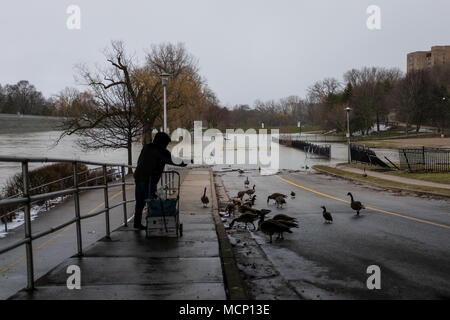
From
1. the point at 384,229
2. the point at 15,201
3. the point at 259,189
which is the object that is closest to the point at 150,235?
the point at 15,201

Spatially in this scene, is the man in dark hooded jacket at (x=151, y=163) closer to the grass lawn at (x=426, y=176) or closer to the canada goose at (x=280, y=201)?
the canada goose at (x=280, y=201)

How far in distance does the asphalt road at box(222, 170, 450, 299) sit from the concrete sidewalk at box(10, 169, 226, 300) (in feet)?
4.15

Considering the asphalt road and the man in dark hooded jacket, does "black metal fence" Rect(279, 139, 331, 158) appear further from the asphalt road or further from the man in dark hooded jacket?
the man in dark hooded jacket

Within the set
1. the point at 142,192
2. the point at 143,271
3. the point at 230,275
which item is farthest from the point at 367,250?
the point at 142,192

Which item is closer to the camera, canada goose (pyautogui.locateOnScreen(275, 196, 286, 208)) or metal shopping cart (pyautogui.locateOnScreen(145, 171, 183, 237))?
metal shopping cart (pyautogui.locateOnScreen(145, 171, 183, 237))

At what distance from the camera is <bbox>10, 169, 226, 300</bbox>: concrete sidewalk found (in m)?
4.39

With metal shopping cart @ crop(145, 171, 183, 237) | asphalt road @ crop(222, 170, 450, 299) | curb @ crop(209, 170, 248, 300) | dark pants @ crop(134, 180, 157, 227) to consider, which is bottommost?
asphalt road @ crop(222, 170, 450, 299)

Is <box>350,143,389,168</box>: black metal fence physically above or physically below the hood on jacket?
below

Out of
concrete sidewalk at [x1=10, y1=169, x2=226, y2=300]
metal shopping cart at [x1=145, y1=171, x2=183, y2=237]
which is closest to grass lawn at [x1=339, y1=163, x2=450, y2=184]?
concrete sidewalk at [x1=10, y1=169, x2=226, y2=300]

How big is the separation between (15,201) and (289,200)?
13009 mm

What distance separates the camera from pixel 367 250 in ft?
24.9

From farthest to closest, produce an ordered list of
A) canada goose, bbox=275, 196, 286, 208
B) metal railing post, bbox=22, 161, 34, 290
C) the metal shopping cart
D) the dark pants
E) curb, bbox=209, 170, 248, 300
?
1. canada goose, bbox=275, 196, 286, 208
2. the dark pants
3. the metal shopping cart
4. curb, bbox=209, 170, 248, 300
5. metal railing post, bbox=22, 161, 34, 290

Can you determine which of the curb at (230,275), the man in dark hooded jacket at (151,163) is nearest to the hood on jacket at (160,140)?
the man in dark hooded jacket at (151,163)

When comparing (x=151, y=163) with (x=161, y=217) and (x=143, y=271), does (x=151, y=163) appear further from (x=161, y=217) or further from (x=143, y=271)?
(x=143, y=271)
